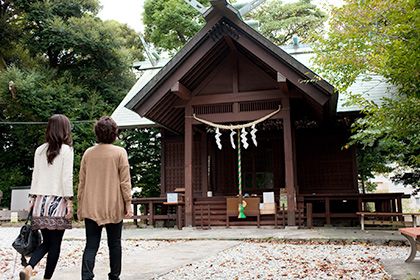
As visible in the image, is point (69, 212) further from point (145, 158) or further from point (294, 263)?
point (145, 158)

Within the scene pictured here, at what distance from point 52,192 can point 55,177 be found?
126 millimetres

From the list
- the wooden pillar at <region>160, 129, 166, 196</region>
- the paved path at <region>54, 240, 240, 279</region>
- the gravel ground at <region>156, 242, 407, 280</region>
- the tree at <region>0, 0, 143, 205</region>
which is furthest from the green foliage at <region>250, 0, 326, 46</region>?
the paved path at <region>54, 240, 240, 279</region>

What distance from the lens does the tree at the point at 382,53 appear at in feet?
14.6

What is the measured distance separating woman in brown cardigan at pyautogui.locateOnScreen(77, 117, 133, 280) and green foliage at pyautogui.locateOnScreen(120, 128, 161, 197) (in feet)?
38.3

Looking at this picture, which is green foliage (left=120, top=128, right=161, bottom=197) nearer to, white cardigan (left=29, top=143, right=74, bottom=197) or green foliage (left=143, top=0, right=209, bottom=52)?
green foliage (left=143, top=0, right=209, bottom=52)

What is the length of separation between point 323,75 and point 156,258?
4625 millimetres

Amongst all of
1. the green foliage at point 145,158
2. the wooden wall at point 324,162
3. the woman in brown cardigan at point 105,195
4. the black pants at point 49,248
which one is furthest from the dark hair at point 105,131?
the green foliage at point 145,158

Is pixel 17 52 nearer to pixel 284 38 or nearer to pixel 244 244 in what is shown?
pixel 284 38

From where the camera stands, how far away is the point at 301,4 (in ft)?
76.7

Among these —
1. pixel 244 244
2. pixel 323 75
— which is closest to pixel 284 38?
pixel 323 75

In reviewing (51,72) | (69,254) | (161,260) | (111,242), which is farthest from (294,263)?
(51,72)

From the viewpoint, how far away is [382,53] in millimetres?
5582

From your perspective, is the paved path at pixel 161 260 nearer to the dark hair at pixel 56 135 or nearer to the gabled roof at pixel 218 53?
the dark hair at pixel 56 135

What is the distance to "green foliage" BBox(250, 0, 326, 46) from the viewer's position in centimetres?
2220
